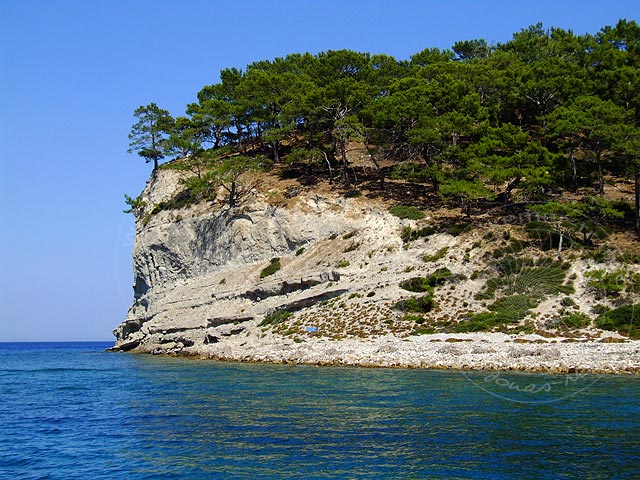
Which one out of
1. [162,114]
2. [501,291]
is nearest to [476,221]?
[501,291]

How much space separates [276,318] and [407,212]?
17.6 metres

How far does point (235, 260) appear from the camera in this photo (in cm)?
6662

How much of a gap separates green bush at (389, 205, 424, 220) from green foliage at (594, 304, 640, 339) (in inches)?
861

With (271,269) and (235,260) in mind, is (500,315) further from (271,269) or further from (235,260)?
(235,260)

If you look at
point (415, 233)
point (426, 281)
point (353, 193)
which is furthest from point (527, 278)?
point (353, 193)

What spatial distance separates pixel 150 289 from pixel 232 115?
24.1 metres

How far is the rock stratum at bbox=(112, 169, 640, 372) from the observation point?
126 feet

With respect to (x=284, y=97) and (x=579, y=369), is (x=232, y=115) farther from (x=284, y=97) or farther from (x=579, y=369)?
(x=579, y=369)

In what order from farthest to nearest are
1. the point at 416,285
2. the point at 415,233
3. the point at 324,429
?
the point at 415,233
the point at 416,285
the point at 324,429

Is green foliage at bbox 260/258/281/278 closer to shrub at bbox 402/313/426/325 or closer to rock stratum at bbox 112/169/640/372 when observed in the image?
rock stratum at bbox 112/169/640/372

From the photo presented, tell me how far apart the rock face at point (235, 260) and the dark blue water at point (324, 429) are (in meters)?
21.1

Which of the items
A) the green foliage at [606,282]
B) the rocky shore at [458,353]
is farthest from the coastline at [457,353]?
the green foliage at [606,282]

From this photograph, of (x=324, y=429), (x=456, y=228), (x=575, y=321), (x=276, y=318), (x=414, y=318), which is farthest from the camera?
(x=456, y=228)

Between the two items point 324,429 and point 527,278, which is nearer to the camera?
point 324,429
